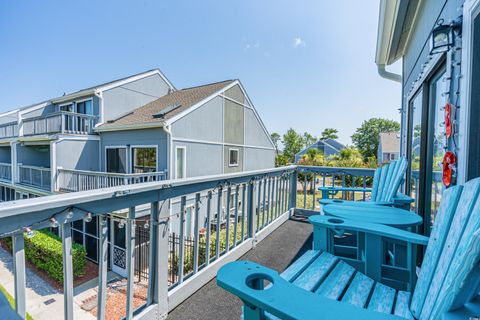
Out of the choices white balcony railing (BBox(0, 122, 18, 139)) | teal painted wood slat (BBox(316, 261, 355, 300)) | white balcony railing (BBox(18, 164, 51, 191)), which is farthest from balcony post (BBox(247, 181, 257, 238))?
white balcony railing (BBox(0, 122, 18, 139))

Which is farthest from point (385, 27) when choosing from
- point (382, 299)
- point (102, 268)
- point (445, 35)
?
point (102, 268)

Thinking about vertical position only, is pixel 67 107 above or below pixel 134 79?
below

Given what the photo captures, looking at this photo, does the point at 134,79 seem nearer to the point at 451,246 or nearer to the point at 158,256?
the point at 158,256

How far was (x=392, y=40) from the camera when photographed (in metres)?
3.67

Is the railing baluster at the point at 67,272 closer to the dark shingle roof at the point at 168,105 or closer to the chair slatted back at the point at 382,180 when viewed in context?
the chair slatted back at the point at 382,180

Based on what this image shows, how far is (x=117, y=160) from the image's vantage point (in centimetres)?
1018

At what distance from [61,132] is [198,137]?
5.39 m

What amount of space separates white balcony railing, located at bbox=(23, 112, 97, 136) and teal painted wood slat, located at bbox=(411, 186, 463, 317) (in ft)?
37.6

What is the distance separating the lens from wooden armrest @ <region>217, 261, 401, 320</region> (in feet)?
2.08

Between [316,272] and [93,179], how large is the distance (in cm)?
896

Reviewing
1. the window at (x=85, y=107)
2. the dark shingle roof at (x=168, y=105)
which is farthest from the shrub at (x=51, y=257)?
the window at (x=85, y=107)

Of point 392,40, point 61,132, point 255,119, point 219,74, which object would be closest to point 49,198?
point 392,40

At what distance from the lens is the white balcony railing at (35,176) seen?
31.6ft

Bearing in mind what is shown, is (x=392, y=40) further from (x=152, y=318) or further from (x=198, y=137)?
(x=198, y=137)
